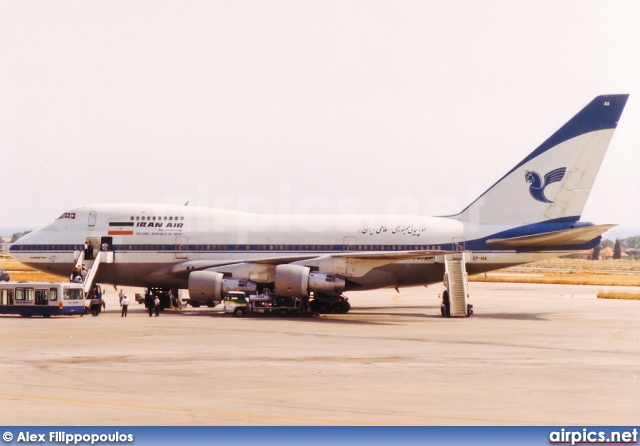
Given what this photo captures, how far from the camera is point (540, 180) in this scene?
1753 inches

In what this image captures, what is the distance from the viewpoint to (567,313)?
4447cm

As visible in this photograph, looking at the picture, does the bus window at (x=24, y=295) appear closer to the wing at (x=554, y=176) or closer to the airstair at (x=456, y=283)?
the airstair at (x=456, y=283)

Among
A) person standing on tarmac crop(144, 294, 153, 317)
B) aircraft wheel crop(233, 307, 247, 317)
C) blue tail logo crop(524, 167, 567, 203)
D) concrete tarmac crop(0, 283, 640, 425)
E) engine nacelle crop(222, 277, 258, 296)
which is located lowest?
concrete tarmac crop(0, 283, 640, 425)

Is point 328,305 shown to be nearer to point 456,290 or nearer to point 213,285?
point 213,285

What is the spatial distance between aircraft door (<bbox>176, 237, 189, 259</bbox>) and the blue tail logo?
18465 mm

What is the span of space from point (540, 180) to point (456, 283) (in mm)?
7132

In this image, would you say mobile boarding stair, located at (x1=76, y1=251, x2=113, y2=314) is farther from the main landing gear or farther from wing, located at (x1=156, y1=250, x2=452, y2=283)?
the main landing gear

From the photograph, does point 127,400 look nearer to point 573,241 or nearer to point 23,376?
point 23,376

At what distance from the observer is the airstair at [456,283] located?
42.2 m

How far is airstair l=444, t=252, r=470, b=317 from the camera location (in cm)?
4225

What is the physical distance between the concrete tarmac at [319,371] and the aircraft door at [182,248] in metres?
7.17

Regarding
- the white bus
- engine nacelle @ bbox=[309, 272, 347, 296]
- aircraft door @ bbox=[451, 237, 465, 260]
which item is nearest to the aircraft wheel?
engine nacelle @ bbox=[309, 272, 347, 296]

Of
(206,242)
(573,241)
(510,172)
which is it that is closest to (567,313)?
(573,241)

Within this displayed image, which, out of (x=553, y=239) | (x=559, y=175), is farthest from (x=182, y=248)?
(x=559, y=175)
